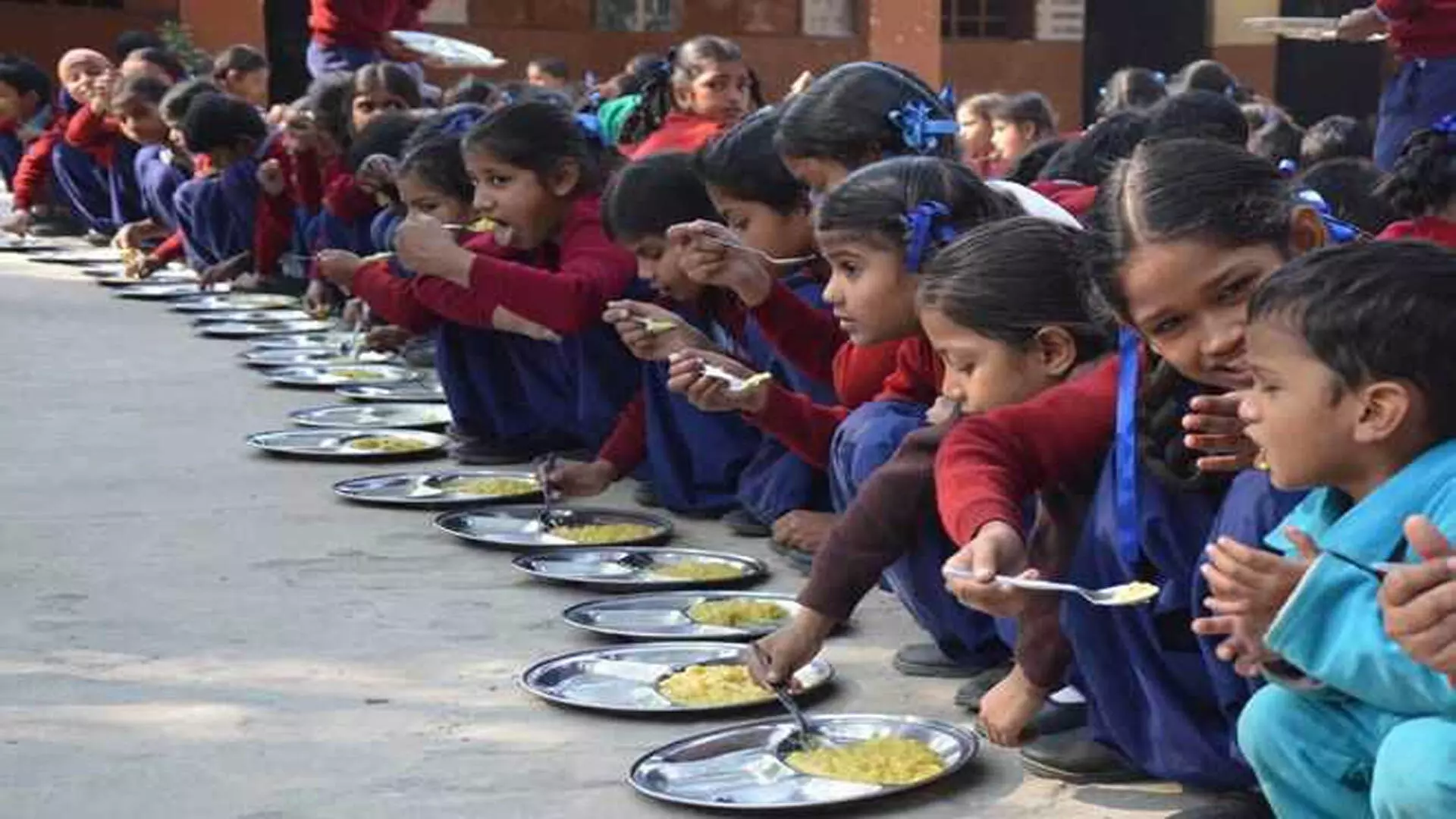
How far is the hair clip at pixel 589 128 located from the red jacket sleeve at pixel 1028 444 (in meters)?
2.43

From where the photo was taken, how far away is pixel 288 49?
12.7m

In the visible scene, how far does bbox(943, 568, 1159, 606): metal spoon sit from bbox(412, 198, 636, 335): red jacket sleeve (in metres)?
2.27

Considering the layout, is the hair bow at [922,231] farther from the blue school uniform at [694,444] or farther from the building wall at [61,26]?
the building wall at [61,26]

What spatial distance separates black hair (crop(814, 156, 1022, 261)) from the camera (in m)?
3.33

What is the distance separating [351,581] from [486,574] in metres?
0.26

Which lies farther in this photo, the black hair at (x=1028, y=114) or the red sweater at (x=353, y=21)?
the red sweater at (x=353, y=21)

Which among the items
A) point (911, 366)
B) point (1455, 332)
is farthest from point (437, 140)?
point (1455, 332)

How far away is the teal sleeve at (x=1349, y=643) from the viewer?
1.99 metres

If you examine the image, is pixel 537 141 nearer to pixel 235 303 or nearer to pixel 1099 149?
pixel 1099 149

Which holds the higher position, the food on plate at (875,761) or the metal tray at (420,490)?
the food on plate at (875,761)

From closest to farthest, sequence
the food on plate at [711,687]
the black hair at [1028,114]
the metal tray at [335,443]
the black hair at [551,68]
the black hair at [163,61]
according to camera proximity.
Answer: the food on plate at [711,687]
the metal tray at [335,443]
the black hair at [1028,114]
the black hair at [163,61]
the black hair at [551,68]

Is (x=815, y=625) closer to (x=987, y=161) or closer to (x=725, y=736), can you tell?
(x=725, y=736)

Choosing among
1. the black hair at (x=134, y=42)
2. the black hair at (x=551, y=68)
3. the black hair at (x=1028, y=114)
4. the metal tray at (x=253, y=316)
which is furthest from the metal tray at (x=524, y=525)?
the black hair at (x=134, y=42)

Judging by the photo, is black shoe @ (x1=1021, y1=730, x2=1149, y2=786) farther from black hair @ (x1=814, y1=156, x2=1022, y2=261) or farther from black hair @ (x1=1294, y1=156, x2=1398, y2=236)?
black hair @ (x1=1294, y1=156, x2=1398, y2=236)
